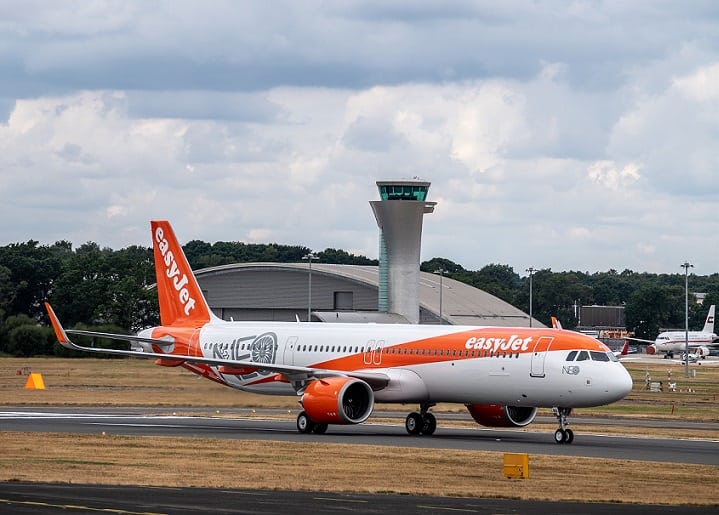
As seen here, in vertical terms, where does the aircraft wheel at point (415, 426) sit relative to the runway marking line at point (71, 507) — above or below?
above

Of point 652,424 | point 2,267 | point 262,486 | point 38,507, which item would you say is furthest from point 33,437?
point 2,267

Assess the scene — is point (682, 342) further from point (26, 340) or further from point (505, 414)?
point (505, 414)

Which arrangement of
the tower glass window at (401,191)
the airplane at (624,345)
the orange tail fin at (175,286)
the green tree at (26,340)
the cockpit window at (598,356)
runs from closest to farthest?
the cockpit window at (598,356) → the orange tail fin at (175,286) → the airplane at (624,345) → the green tree at (26,340) → the tower glass window at (401,191)

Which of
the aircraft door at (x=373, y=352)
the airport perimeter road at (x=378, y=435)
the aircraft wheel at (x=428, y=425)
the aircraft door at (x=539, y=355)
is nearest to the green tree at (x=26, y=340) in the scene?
the airport perimeter road at (x=378, y=435)

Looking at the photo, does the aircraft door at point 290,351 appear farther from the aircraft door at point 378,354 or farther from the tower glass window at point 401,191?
the tower glass window at point 401,191

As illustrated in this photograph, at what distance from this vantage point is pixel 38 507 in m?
23.2

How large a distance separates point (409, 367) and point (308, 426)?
405cm

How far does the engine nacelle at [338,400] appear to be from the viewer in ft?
147

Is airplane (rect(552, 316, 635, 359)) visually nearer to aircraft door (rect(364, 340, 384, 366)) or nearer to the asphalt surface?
the asphalt surface

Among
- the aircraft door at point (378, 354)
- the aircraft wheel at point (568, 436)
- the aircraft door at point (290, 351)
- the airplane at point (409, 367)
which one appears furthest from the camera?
the aircraft door at point (290, 351)

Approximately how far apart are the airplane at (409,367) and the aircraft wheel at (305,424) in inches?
1.9

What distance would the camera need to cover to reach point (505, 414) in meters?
46.9

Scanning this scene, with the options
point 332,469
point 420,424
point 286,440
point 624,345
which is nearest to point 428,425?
point 420,424

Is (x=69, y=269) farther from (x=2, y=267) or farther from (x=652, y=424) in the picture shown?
(x=652, y=424)
